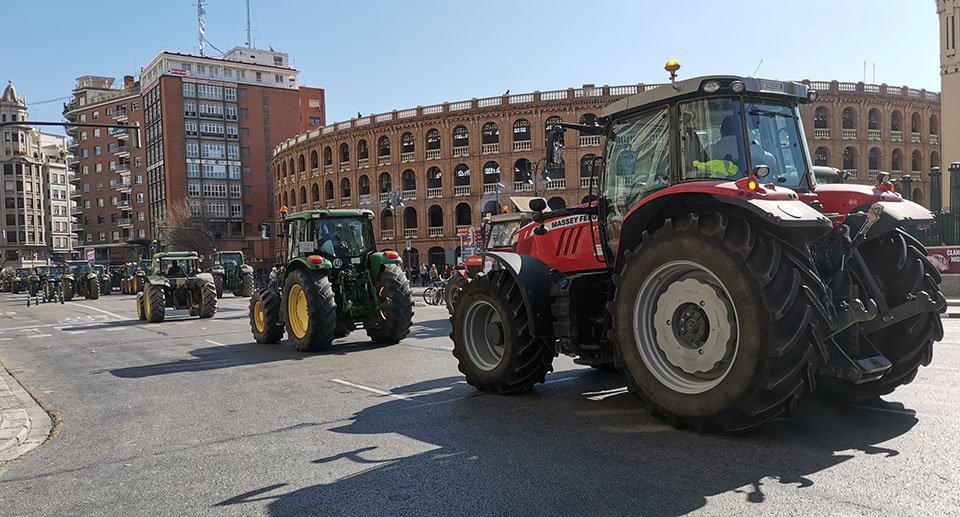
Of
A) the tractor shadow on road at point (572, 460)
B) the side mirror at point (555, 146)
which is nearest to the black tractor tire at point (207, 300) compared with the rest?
the tractor shadow on road at point (572, 460)

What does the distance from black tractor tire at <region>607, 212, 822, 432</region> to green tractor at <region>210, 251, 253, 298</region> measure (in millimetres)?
35467

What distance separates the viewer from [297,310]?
13.3 meters

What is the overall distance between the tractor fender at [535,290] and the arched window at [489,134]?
162 ft

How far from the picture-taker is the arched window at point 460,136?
56.9m

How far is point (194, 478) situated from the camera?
521 centimetres

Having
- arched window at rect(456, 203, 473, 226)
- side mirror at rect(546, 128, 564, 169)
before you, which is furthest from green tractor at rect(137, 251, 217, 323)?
arched window at rect(456, 203, 473, 226)

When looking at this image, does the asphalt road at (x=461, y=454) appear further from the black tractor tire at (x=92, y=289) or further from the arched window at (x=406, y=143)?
the arched window at (x=406, y=143)

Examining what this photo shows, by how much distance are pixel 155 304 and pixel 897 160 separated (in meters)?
55.3

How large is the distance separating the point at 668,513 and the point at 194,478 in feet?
11.0

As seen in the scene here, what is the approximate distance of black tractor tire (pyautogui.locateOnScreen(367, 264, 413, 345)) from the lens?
13.5m

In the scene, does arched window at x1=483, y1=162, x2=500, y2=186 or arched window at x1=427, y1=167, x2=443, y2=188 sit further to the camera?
arched window at x1=427, y1=167, x2=443, y2=188

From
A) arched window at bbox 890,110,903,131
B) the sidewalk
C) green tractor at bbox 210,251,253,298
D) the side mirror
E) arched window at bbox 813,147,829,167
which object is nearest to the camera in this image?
the sidewalk

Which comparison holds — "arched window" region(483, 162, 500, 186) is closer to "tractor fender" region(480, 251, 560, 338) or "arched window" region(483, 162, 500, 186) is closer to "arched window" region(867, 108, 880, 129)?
"arched window" region(867, 108, 880, 129)

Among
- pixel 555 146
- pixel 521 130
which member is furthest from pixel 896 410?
pixel 521 130
